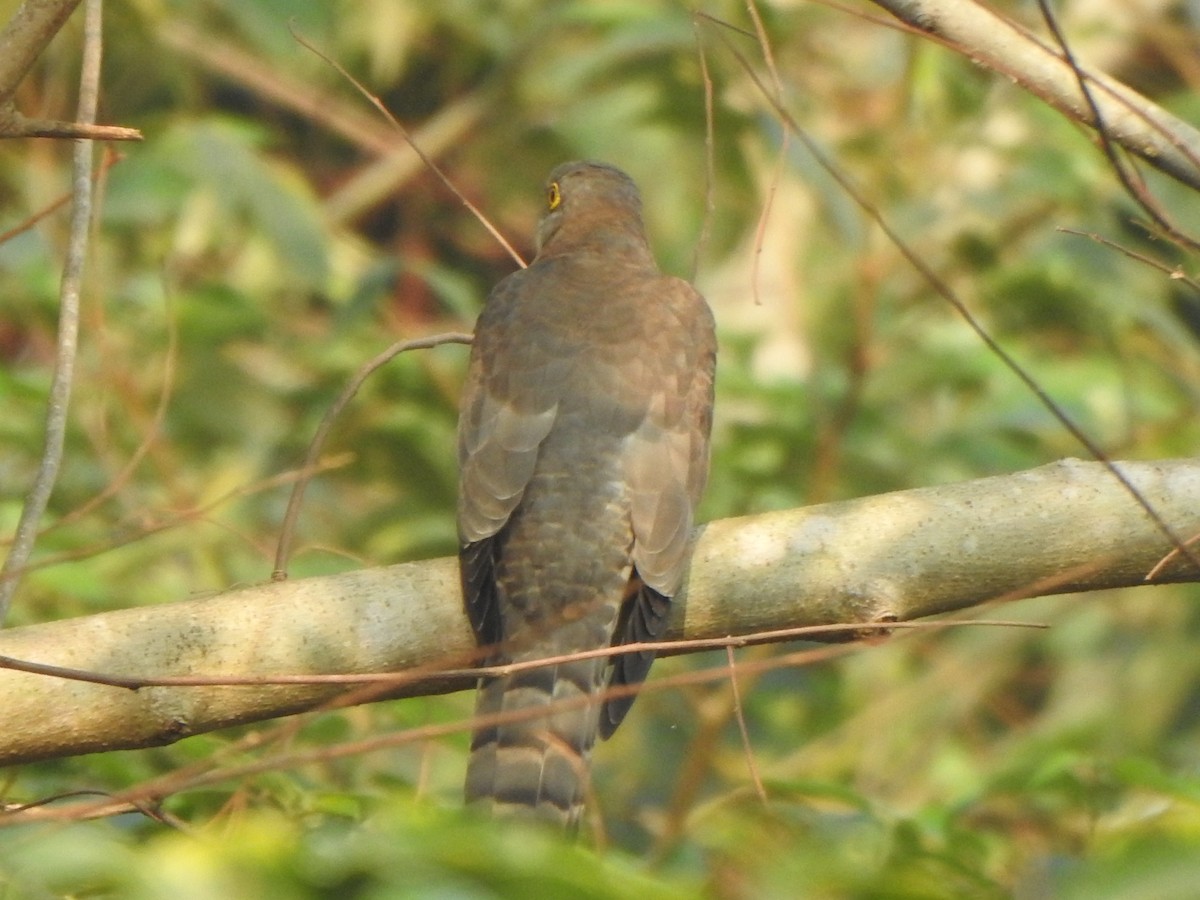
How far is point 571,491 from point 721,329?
11.3ft

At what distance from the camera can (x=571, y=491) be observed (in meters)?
4.80

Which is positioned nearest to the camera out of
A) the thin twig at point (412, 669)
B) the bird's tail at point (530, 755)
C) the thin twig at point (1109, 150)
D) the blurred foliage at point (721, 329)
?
the thin twig at point (412, 669)

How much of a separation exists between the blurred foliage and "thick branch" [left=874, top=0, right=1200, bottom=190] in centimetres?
158

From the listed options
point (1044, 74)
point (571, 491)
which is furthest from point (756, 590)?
point (1044, 74)

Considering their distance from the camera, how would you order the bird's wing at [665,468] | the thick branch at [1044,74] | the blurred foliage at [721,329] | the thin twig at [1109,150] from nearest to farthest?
the thin twig at [1109,150], the thick branch at [1044,74], the bird's wing at [665,468], the blurred foliage at [721,329]

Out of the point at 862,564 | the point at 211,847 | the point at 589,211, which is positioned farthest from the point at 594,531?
the point at 211,847

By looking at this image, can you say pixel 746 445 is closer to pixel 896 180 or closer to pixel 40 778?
pixel 896 180

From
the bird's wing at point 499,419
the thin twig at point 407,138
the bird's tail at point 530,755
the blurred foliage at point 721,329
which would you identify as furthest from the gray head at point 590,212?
the bird's tail at point 530,755

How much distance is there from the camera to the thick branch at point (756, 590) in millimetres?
3623

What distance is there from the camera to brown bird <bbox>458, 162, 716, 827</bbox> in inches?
170

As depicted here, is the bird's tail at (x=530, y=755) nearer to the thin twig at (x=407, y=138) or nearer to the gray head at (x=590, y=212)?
the thin twig at (x=407, y=138)

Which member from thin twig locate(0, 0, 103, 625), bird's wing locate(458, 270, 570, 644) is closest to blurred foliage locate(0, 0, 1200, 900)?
bird's wing locate(458, 270, 570, 644)

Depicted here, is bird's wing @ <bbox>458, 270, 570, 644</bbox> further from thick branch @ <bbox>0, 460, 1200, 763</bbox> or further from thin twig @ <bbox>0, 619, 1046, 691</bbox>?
thin twig @ <bbox>0, 619, 1046, 691</bbox>

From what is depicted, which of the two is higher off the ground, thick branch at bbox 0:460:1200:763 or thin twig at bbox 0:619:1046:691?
thick branch at bbox 0:460:1200:763
